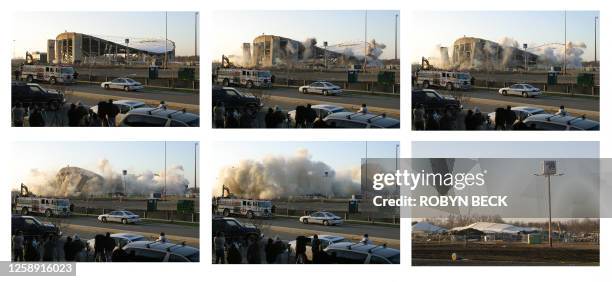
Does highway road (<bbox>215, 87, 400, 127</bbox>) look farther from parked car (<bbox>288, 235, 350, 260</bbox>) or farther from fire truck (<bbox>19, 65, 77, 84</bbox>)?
fire truck (<bbox>19, 65, 77, 84</bbox>)

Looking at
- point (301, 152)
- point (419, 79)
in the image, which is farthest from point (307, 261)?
point (419, 79)

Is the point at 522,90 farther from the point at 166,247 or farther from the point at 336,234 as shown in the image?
the point at 166,247

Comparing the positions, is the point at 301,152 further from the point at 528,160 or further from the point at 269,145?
the point at 528,160

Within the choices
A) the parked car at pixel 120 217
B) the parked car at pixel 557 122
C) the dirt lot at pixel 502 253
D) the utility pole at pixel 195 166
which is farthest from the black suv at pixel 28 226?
the parked car at pixel 557 122

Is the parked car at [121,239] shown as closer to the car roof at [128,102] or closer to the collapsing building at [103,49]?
the car roof at [128,102]

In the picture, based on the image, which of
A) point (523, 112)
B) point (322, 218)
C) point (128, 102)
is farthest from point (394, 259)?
point (128, 102)

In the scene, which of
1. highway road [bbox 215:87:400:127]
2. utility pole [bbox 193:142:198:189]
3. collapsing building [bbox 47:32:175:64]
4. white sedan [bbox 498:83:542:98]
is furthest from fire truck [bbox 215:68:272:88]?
white sedan [bbox 498:83:542:98]
